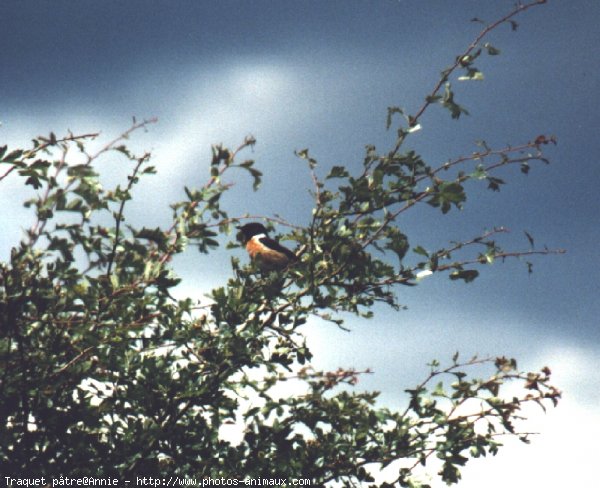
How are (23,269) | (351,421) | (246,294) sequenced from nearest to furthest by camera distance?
(23,269)
(246,294)
(351,421)

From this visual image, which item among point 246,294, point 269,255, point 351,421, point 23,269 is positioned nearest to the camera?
point 23,269

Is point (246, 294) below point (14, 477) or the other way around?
the other way around

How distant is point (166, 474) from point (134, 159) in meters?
2.35

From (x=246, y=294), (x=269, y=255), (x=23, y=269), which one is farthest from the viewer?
(x=269, y=255)

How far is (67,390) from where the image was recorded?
15.1 ft

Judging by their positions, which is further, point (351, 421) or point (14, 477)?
point (351, 421)

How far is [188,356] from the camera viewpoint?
4.72 meters

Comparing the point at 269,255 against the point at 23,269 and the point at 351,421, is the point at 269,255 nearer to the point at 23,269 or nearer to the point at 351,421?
the point at 351,421

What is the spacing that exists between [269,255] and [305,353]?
1142mm

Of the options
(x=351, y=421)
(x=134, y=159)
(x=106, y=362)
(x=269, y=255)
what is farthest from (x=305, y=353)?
(x=134, y=159)

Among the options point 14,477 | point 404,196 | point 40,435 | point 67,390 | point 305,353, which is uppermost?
point 404,196

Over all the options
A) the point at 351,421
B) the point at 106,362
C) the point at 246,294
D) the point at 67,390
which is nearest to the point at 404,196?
the point at 246,294

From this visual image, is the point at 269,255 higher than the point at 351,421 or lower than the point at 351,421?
higher

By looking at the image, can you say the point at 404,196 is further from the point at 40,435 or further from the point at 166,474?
the point at 40,435
